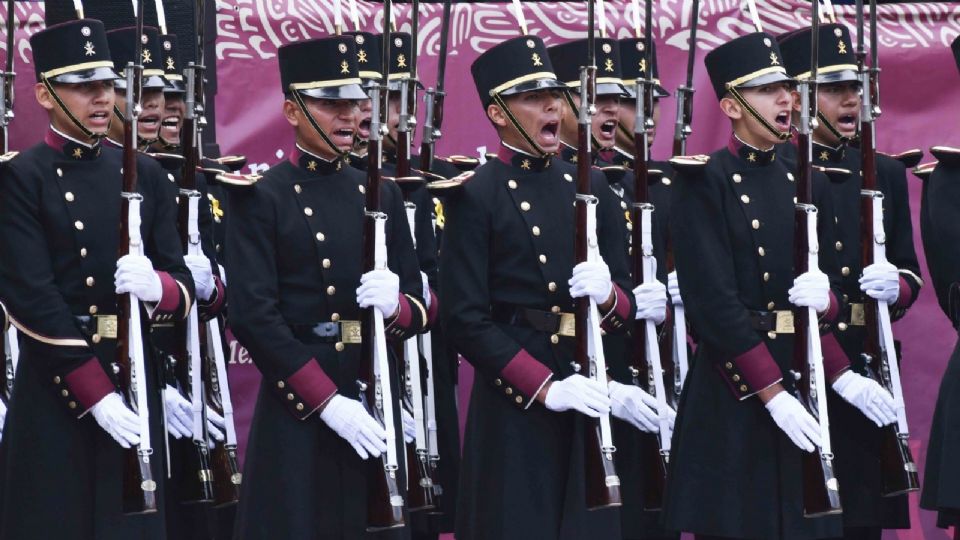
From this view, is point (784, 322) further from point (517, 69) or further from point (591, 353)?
point (517, 69)

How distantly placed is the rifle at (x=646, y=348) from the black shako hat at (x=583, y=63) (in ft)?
1.34

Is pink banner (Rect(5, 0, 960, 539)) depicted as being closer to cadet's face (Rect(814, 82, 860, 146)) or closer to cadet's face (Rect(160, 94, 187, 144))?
cadet's face (Rect(160, 94, 187, 144))

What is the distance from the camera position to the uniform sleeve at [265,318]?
7.33m

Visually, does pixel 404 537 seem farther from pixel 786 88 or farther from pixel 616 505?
pixel 786 88

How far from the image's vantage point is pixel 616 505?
7508mm

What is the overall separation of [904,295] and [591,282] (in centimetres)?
203

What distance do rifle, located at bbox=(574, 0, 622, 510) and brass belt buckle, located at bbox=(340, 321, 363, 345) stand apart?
2.88 ft

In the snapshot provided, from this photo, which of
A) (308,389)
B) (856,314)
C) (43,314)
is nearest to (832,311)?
(856,314)

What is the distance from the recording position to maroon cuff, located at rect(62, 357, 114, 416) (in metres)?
7.39

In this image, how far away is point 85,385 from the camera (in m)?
7.39

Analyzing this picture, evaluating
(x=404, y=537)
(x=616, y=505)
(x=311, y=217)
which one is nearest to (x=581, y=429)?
(x=616, y=505)

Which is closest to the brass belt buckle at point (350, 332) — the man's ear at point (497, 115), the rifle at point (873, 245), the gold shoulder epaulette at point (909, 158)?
the man's ear at point (497, 115)

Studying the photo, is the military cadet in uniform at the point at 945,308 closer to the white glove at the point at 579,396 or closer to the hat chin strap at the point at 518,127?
the white glove at the point at 579,396

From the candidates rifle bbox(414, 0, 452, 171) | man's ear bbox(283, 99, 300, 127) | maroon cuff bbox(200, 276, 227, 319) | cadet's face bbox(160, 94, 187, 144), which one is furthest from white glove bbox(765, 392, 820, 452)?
cadet's face bbox(160, 94, 187, 144)
